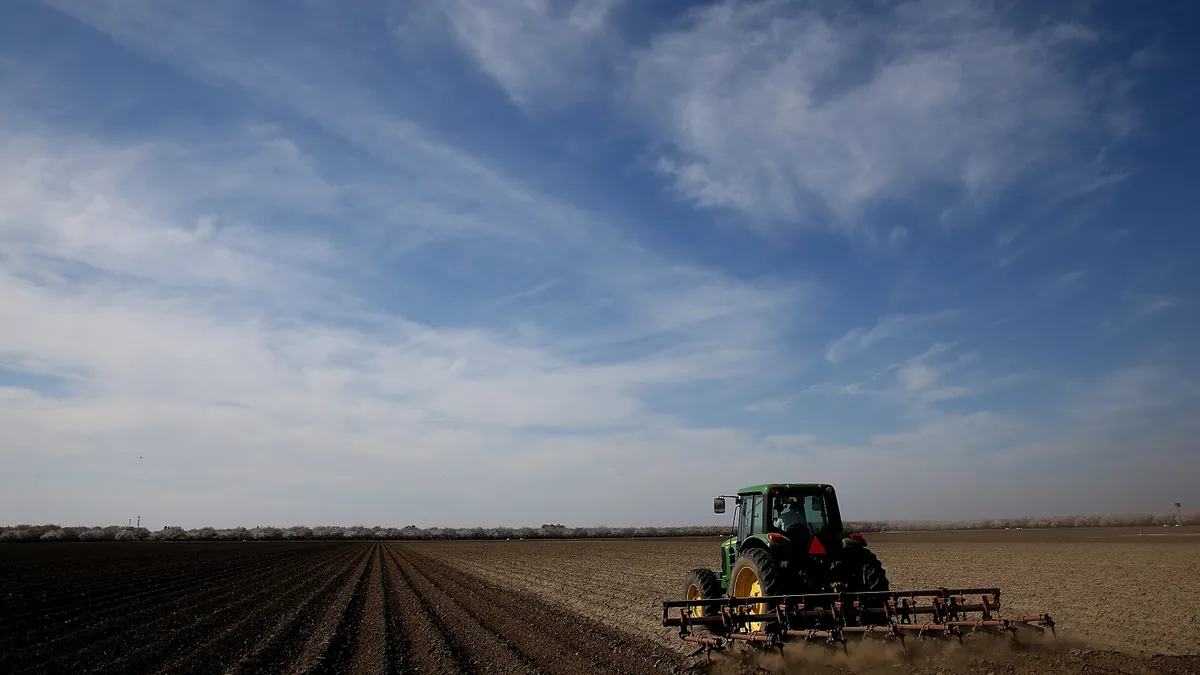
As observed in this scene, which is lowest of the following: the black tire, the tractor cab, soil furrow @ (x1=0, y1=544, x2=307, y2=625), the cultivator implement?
soil furrow @ (x1=0, y1=544, x2=307, y2=625)

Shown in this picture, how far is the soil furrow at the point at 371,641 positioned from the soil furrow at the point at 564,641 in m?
1.98

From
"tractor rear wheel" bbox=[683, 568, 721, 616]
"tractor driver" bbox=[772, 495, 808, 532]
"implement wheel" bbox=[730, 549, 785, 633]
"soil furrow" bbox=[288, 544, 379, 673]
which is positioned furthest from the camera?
"tractor rear wheel" bbox=[683, 568, 721, 616]

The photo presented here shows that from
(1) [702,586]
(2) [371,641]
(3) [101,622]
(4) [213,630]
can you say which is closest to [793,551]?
(1) [702,586]

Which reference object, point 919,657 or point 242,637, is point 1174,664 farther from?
point 242,637

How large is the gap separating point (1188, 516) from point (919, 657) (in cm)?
14904

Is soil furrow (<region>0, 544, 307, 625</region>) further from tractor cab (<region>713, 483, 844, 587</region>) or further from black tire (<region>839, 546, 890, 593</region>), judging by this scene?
black tire (<region>839, 546, 890, 593</region>)

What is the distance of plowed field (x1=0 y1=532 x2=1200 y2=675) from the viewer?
858 centimetres

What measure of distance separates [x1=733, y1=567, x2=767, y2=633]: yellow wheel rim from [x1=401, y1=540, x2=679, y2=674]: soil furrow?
1.29 m

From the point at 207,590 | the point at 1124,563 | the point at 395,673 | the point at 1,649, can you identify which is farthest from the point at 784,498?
the point at 1124,563

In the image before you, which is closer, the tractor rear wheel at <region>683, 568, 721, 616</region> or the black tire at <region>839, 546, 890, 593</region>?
the black tire at <region>839, 546, 890, 593</region>

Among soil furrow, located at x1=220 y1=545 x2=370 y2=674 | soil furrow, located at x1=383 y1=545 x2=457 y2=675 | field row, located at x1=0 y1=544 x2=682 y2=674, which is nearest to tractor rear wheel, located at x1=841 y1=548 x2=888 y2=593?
field row, located at x1=0 y1=544 x2=682 y2=674

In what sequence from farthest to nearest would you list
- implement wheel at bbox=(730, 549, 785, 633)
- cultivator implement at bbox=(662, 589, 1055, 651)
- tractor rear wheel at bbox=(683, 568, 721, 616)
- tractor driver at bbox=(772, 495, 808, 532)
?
tractor rear wheel at bbox=(683, 568, 721, 616)
tractor driver at bbox=(772, 495, 808, 532)
implement wheel at bbox=(730, 549, 785, 633)
cultivator implement at bbox=(662, 589, 1055, 651)

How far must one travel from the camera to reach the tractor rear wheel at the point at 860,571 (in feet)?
32.9

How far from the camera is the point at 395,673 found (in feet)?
30.6
